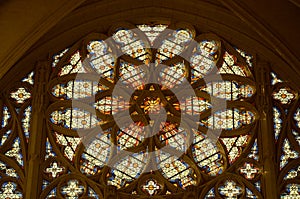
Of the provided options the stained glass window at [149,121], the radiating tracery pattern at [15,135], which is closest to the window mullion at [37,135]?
the stained glass window at [149,121]

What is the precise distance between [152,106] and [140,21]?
1.96 meters

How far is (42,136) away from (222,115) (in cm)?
341

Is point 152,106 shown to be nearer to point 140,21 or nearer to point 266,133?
point 140,21

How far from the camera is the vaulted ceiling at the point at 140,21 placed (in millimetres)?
22016

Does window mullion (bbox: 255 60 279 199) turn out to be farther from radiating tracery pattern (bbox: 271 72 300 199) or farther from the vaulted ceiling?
the vaulted ceiling

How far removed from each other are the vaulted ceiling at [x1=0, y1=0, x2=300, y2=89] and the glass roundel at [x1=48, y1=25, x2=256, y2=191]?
10.9 inches

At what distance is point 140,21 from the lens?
23922mm

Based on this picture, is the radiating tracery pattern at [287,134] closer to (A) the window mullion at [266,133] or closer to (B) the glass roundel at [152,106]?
(A) the window mullion at [266,133]

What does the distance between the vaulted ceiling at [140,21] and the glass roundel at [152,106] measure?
Result: 0.91 feet

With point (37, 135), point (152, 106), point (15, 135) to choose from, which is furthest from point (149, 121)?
point (15, 135)

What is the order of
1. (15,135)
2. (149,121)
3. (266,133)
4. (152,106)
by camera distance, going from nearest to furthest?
1. (266,133)
2. (15,135)
3. (149,121)
4. (152,106)

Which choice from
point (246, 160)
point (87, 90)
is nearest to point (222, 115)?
point (246, 160)

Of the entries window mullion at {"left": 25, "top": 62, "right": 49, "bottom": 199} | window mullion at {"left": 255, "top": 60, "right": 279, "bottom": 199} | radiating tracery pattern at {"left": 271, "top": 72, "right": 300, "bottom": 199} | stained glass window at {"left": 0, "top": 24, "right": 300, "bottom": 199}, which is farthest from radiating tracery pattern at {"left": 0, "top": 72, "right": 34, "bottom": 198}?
radiating tracery pattern at {"left": 271, "top": 72, "right": 300, "bottom": 199}

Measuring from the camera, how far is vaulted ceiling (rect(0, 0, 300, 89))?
72.2 ft
